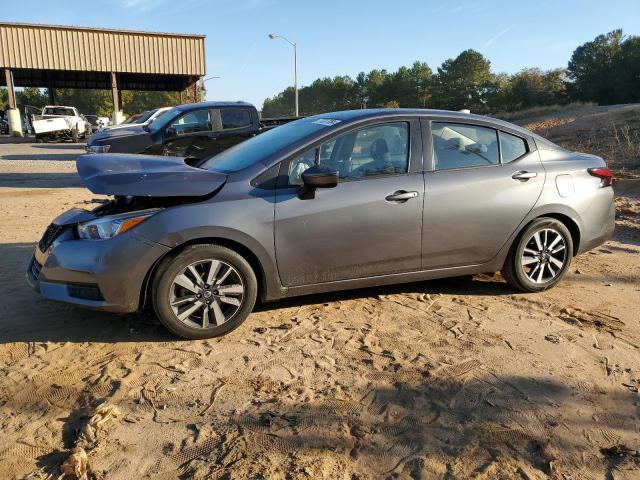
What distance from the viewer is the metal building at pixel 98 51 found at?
30.4 metres

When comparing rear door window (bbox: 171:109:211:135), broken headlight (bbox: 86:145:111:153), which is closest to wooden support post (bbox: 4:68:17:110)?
broken headlight (bbox: 86:145:111:153)

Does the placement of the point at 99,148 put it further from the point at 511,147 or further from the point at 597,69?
the point at 597,69

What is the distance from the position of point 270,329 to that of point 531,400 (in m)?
1.89

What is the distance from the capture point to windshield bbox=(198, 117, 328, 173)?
4.14m

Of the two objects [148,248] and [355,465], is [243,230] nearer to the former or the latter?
[148,248]

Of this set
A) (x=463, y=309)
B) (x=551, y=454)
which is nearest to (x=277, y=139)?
(x=463, y=309)

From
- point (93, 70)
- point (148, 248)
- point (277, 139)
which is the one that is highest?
point (93, 70)

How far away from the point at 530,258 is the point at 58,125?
28.5m

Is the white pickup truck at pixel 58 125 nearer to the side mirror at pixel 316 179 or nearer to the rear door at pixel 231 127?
the rear door at pixel 231 127

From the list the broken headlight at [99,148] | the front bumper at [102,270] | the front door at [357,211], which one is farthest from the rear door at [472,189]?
the broken headlight at [99,148]

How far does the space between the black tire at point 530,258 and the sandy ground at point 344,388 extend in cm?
12

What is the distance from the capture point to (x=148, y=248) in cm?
358

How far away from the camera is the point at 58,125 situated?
2773 centimetres

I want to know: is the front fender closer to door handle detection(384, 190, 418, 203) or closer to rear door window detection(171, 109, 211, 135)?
door handle detection(384, 190, 418, 203)
